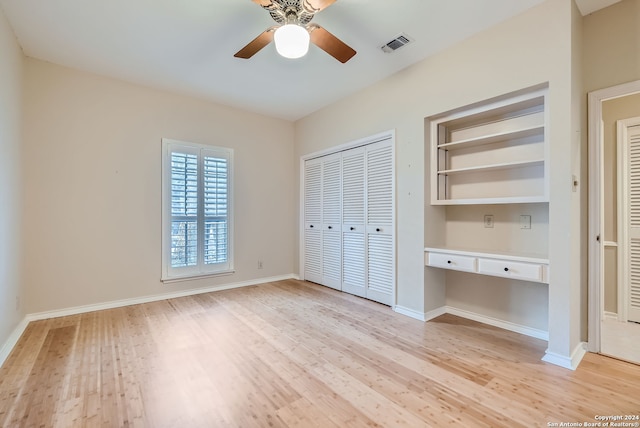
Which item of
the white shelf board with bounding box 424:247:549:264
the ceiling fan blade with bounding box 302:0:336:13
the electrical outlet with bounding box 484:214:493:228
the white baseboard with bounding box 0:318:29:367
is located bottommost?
the white baseboard with bounding box 0:318:29:367

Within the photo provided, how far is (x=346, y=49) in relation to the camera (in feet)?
7.54

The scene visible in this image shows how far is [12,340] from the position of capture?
8.14 ft

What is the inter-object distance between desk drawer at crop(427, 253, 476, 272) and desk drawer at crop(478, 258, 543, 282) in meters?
0.08

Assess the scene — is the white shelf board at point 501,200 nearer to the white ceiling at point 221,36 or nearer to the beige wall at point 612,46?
the beige wall at point 612,46

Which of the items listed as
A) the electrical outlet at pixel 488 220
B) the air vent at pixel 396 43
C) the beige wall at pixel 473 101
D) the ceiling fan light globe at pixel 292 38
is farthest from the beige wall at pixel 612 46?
the ceiling fan light globe at pixel 292 38

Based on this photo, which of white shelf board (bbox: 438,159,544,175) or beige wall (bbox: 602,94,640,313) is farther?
beige wall (bbox: 602,94,640,313)

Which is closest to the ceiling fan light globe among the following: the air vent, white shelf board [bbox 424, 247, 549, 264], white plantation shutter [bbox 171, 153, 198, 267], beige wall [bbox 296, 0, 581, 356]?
the air vent

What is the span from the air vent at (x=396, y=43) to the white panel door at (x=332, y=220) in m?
1.64

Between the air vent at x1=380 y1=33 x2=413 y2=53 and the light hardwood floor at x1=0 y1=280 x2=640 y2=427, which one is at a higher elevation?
the air vent at x1=380 y1=33 x2=413 y2=53

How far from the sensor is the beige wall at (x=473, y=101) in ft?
7.07

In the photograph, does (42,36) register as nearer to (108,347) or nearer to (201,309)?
(108,347)

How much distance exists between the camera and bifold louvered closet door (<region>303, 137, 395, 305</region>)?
3514 mm

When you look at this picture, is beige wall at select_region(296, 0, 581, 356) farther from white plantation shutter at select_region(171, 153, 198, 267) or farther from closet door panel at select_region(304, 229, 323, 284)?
white plantation shutter at select_region(171, 153, 198, 267)

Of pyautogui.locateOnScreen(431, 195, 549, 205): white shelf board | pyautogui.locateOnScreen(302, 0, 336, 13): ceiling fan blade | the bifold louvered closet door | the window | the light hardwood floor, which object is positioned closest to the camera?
the light hardwood floor
